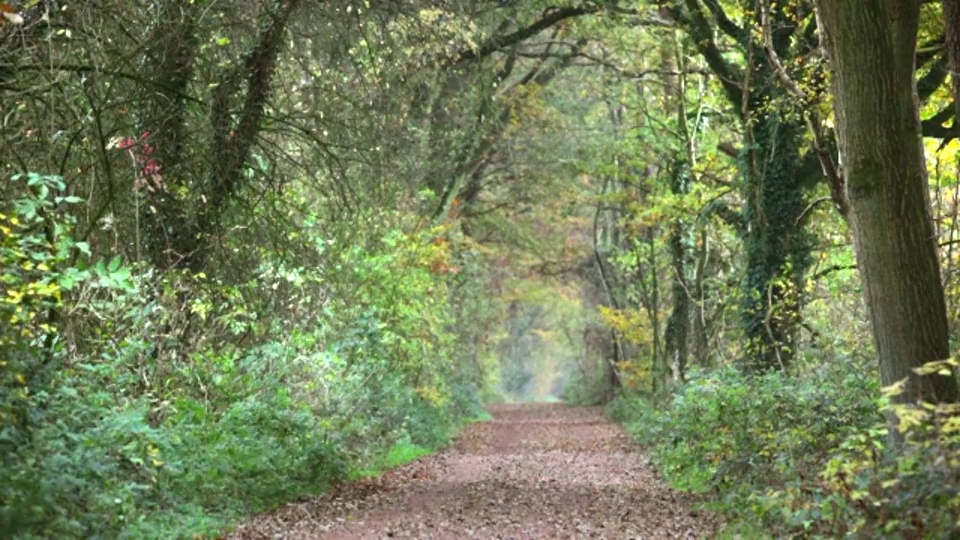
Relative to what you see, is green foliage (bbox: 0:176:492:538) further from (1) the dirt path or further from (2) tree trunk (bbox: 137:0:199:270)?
(2) tree trunk (bbox: 137:0:199:270)

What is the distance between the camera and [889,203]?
274 inches

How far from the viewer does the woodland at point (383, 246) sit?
20.1ft

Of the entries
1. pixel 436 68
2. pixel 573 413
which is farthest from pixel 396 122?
pixel 573 413

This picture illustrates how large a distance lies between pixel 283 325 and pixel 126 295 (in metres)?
5.14

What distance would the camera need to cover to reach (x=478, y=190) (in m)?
29.1

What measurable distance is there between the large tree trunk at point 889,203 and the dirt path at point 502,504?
2.86 m

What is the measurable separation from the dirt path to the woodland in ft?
1.52

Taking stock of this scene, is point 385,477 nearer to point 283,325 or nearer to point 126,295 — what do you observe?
point 283,325

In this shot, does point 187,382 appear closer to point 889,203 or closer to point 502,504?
point 502,504

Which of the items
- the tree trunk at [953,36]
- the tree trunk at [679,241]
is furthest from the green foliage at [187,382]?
the tree trunk at [953,36]

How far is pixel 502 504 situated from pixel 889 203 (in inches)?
232

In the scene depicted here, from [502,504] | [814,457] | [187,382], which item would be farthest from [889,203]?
[187,382]

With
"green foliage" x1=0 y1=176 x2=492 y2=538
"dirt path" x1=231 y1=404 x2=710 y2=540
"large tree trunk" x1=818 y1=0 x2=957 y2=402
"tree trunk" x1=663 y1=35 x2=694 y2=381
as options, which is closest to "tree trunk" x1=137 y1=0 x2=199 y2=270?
"green foliage" x1=0 y1=176 x2=492 y2=538

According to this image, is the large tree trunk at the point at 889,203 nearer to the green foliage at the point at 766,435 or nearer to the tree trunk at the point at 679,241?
the green foliage at the point at 766,435
